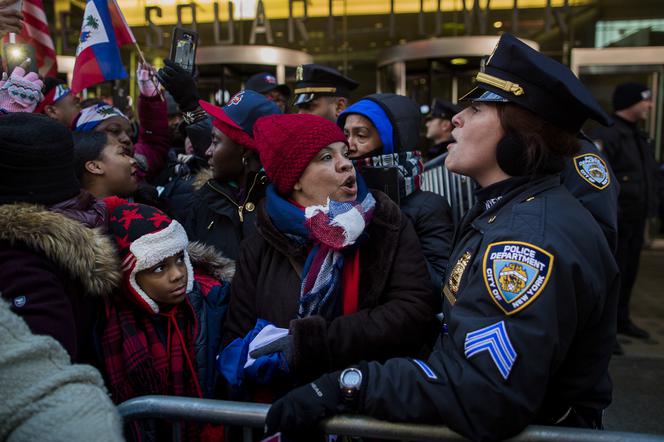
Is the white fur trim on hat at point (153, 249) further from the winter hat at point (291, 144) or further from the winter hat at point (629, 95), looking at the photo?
the winter hat at point (629, 95)

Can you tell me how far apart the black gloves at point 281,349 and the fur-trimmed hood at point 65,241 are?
534mm

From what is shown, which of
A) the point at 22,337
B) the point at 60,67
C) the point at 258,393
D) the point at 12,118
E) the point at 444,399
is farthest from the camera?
the point at 60,67

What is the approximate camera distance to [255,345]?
6.15 feet

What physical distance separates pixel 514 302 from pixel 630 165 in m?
4.80

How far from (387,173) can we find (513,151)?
979mm

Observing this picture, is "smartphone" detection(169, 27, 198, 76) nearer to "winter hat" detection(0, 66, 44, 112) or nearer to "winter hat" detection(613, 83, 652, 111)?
"winter hat" detection(0, 66, 44, 112)

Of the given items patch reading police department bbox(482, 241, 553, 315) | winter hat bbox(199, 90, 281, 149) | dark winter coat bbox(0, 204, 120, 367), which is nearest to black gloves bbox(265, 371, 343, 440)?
patch reading police department bbox(482, 241, 553, 315)

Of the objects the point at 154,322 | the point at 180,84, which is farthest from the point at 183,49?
the point at 154,322

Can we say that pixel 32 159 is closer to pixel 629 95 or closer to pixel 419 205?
pixel 419 205

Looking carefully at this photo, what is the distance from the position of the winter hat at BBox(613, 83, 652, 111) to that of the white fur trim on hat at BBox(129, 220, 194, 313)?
483 cm

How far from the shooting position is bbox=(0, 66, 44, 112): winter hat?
2.85 meters

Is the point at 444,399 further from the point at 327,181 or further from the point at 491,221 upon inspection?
the point at 327,181

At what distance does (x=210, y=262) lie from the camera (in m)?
2.47

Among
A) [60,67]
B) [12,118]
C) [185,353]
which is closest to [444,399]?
[185,353]
